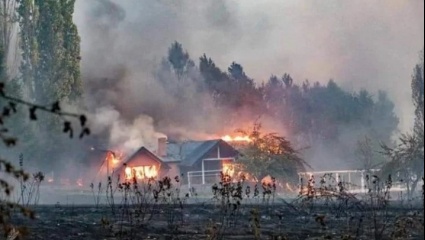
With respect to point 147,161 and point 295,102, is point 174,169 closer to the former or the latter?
point 147,161

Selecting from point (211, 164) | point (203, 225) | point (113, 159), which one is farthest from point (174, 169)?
point (203, 225)

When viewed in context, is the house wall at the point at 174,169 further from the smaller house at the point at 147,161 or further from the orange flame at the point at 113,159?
the orange flame at the point at 113,159

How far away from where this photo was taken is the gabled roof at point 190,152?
41812 millimetres

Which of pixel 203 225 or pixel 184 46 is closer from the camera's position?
pixel 203 225

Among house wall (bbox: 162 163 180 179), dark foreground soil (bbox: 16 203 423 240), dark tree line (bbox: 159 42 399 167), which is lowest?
dark foreground soil (bbox: 16 203 423 240)

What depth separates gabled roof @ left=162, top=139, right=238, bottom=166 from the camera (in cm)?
4181

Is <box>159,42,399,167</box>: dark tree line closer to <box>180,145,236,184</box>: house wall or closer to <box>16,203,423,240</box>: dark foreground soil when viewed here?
<box>180,145,236,184</box>: house wall

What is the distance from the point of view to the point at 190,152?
43406 millimetres

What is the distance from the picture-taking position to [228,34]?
6112cm

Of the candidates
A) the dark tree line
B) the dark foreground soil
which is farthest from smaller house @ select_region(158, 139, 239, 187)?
the dark foreground soil

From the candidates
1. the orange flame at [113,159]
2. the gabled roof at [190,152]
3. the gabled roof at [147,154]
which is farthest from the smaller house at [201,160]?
the orange flame at [113,159]

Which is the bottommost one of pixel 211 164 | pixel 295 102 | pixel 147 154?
pixel 211 164

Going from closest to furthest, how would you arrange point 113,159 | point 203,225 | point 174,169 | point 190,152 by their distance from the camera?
point 203,225 → point 174,169 → point 113,159 → point 190,152

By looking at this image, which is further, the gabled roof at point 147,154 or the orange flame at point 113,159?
the orange flame at point 113,159
